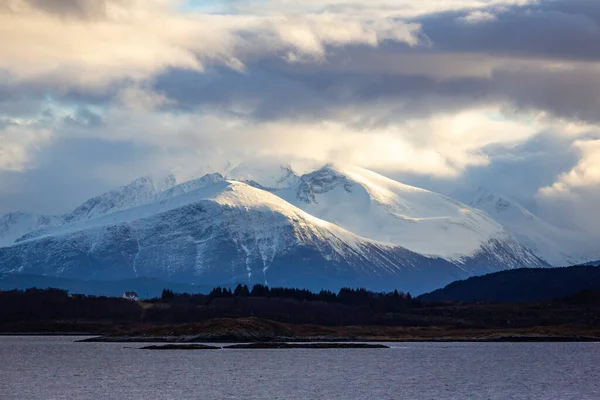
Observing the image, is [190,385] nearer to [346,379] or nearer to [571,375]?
[346,379]

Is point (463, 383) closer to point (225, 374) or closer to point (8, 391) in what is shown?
point (225, 374)

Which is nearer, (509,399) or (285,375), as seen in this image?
(509,399)

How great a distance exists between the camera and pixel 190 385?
175125 mm

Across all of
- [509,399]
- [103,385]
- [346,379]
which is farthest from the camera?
[346,379]

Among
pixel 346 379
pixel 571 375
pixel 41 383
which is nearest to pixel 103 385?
pixel 41 383

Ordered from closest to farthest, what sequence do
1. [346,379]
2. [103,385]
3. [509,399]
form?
[509,399] → [103,385] → [346,379]

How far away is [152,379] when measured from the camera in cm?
18438

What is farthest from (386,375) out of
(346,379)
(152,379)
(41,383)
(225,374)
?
(41,383)

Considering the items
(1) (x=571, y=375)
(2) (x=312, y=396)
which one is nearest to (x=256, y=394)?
(2) (x=312, y=396)

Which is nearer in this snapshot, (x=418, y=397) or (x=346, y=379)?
(x=418, y=397)

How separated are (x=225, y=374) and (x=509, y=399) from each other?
5564 cm

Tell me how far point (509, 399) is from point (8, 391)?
221 feet

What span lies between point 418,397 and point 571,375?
4601cm

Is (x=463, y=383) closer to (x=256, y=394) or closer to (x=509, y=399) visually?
(x=509, y=399)
